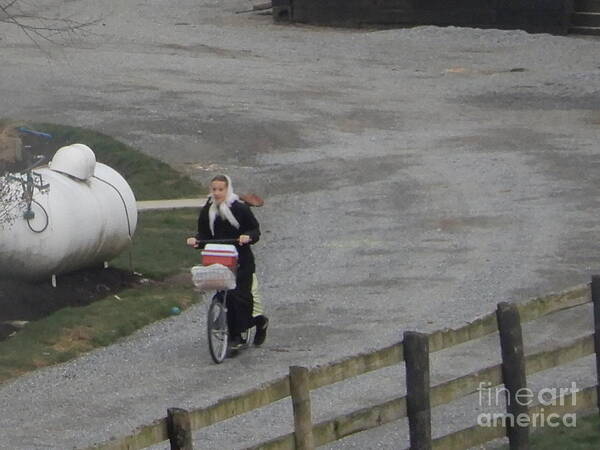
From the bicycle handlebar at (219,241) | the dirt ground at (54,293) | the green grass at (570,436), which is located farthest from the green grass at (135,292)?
the green grass at (570,436)

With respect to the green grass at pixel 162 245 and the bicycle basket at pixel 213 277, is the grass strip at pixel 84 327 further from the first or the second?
the bicycle basket at pixel 213 277

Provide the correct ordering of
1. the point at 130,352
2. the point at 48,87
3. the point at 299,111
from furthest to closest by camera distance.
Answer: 1. the point at 48,87
2. the point at 299,111
3. the point at 130,352

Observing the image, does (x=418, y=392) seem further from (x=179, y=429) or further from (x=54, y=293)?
(x=54, y=293)

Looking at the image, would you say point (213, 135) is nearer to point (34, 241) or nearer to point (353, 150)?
point (353, 150)

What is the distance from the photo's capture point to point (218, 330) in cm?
1211

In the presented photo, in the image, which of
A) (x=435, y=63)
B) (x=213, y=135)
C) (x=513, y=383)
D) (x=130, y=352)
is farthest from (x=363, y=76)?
(x=513, y=383)

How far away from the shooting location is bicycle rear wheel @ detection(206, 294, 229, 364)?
1202 centimetres

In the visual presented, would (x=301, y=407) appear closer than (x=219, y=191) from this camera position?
Yes

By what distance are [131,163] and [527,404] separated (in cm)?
1387

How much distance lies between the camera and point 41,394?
451 inches

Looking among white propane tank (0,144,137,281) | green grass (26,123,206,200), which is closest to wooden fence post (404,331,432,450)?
white propane tank (0,144,137,281)

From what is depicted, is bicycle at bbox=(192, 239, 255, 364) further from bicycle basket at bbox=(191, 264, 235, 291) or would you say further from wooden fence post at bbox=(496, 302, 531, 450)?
wooden fence post at bbox=(496, 302, 531, 450)

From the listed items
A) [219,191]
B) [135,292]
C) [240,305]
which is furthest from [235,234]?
[135,292]

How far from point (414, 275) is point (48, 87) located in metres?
14.4
